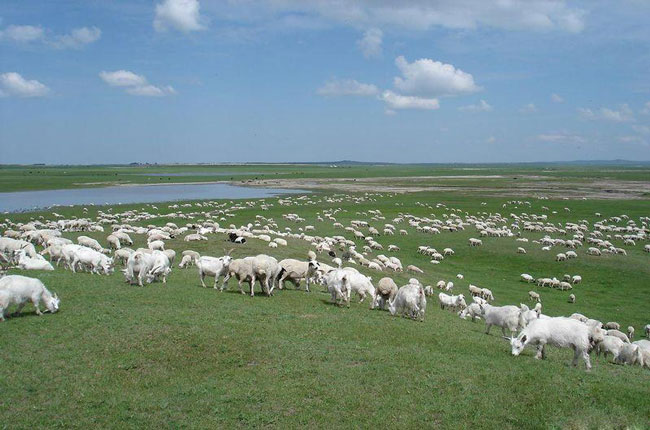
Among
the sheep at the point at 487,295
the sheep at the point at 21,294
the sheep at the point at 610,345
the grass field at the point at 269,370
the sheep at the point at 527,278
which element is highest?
the sheep at the point at 21,294

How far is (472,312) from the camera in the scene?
22547mm

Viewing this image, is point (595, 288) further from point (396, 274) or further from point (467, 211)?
point (467, 211)

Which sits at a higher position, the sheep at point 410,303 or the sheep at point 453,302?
the sheep at point 410,303

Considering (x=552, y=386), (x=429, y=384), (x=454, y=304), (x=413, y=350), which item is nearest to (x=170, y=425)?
(x=429, y=384)

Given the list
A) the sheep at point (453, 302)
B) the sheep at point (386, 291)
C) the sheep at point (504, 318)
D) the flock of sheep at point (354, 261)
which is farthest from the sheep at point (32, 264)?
the sheep at point (504, 318)

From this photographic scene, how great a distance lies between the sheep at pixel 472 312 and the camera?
22297 millimetres

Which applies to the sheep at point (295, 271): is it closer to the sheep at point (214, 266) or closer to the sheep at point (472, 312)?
the sheep at point (214, 266)

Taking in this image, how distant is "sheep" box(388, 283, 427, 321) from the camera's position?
58.9 feet

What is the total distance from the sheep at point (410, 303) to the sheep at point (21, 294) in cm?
1177

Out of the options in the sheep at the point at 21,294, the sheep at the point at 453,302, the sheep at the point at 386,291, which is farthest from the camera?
the sheep at the point at 453,302

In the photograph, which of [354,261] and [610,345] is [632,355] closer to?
[610,345]

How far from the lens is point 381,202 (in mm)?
80125

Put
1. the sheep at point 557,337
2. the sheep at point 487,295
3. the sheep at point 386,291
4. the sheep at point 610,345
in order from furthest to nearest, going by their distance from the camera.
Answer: the sheep at point 487,295 → the sheep at point 386,291 → the sheep at point 610,345 → the sheep at point 557,337

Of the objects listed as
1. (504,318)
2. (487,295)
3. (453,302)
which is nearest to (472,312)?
(453,302)
